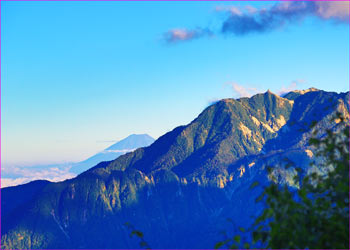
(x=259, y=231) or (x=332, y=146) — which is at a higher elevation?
(x=332, y=146)

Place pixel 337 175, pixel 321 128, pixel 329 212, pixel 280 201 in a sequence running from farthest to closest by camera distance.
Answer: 1. pixel 321 128
2. pixel 337 175
3. pixel 329 212
4. pixel 280 201

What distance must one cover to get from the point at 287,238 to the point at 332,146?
835 centimetres

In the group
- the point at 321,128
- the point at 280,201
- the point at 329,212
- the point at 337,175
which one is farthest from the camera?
the point at 321,128

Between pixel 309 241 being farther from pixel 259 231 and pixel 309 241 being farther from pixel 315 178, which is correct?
pixel 315 178

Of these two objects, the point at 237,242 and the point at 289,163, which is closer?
the point at 237,242

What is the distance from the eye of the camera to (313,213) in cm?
3928

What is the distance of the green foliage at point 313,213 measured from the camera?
37.6 m

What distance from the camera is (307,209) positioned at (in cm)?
3931

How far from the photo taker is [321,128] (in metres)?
47.4

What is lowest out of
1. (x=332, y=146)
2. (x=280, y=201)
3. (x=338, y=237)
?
(x=338, y=237)

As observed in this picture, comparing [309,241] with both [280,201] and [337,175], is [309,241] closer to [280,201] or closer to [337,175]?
[280,201]

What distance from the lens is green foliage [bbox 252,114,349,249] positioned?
123ft

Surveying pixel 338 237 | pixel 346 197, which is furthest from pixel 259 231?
pixel 346 197

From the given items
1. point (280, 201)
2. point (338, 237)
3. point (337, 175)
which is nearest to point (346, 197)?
point (337, 175)
